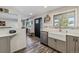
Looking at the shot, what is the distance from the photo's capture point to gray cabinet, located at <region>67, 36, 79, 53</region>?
8.62 feet

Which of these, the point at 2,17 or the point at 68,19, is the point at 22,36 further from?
the point at 68,19

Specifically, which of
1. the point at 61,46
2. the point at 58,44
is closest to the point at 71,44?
the point at 61,46

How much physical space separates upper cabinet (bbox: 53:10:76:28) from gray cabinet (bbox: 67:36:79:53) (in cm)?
76

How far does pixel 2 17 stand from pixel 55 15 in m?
2.84

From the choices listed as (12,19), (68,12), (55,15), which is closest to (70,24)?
(68,12)

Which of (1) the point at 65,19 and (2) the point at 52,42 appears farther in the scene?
(2) the point at 52,42

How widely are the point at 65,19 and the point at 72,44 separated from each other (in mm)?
1458

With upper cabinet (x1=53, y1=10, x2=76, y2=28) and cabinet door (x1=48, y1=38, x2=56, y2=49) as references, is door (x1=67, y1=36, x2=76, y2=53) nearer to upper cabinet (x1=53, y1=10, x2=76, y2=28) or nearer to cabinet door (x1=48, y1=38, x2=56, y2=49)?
upper cabinet (x1=53, y1=10, x2=76, y2=28)

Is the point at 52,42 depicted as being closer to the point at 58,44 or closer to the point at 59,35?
the point at 58,44

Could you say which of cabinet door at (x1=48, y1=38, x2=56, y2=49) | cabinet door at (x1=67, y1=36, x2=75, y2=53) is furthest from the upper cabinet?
cabinet door at (x1=48, y1=38, x2=56, y2=49)

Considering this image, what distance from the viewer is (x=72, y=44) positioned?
2793 millimetres

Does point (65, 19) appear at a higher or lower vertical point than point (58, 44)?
higher

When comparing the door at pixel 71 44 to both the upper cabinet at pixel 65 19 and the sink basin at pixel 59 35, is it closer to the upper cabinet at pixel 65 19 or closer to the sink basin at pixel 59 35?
the sink basin at pixel 59 35
